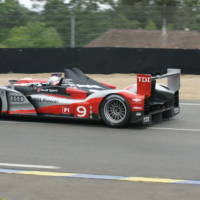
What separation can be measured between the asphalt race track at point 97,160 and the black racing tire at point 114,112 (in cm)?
18

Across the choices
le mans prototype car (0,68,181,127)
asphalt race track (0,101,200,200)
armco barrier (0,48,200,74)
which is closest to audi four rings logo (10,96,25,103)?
le mans prototype car (0,68,181,127)

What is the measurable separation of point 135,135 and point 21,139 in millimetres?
1793

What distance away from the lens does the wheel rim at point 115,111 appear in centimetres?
910

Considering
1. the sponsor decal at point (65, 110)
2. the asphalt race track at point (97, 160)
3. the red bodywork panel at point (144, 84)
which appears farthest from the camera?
the sponsor decal at point (65, 110)

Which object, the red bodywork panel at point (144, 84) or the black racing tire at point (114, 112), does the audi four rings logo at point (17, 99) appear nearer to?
the black racing tire at point (114, 112)

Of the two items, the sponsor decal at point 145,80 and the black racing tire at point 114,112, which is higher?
the sponsor decal at point 145,80

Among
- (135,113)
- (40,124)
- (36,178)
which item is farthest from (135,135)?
(36,178)

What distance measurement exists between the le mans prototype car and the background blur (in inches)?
364

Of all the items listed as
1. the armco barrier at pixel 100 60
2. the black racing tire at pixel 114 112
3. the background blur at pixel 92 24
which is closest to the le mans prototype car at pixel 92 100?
the black racing tire at pixel 114 112

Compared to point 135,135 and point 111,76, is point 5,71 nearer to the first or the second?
point 111,76

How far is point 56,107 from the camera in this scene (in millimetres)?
9547

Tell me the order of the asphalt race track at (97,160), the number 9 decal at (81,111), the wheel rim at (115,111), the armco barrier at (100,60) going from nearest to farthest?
the asphalt race track at (97,160) → the wheel rim at (115,111) → the number 9 decal at (81,111) → the armco barrier at (100,60)

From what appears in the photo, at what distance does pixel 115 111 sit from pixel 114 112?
0.08ft

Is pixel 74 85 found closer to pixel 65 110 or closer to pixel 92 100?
pixel 65 110
